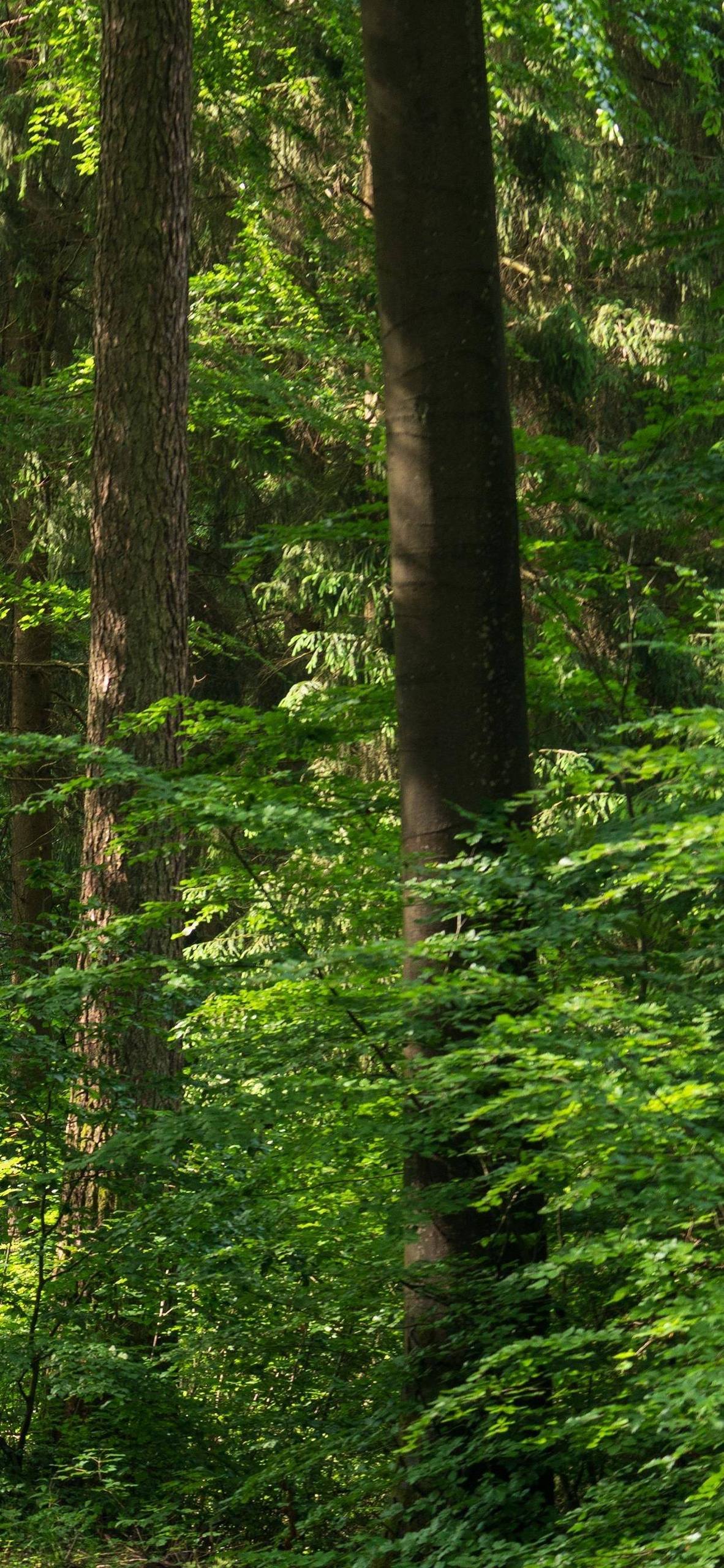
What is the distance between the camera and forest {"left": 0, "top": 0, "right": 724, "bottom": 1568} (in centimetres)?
317

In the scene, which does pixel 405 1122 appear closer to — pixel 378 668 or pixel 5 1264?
pixel 5 1264

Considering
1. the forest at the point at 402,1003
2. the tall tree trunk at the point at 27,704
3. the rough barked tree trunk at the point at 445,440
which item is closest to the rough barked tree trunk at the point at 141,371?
the forest at the point at 402,1003

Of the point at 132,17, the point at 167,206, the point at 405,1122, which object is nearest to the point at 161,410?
the point at 167,206

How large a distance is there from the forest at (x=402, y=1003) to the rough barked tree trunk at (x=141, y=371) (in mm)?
18

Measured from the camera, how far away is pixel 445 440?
167 inches

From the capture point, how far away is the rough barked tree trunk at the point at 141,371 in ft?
21.4

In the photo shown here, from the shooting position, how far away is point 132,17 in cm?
668

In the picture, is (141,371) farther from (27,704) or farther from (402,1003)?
(27,704)

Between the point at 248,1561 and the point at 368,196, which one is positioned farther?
the point at 368,196

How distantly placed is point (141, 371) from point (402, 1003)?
4016 millimetres

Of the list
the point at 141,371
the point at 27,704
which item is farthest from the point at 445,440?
the point at 27,704

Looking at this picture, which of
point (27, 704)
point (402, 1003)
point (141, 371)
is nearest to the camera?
point (402, 1003)

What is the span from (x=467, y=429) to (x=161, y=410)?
9.33ft

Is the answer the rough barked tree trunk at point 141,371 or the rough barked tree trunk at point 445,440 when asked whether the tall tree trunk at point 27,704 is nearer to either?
the rough barked tree trunk at point 141,371
